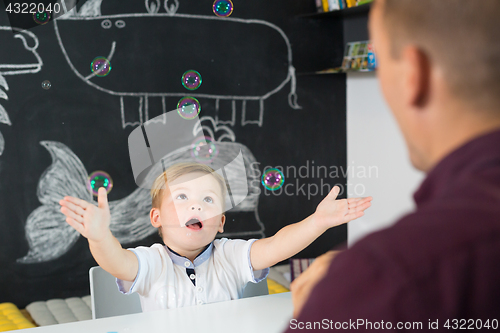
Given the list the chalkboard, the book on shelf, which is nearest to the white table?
the chalkboard

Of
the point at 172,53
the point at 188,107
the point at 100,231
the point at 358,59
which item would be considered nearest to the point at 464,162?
the point at 100,231

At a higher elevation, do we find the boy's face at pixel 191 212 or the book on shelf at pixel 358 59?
the book on shelf at pixel 358 59

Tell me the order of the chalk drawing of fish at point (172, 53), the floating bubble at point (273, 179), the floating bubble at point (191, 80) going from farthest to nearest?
the floating bubble at point (273, 179) → the floating bubble at point (191, 80) → the chalk drawing of fish at point (172, 53)

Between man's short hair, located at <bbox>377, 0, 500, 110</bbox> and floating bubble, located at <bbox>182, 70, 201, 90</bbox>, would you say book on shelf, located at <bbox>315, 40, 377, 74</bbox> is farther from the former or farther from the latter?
man's short hair, located at <bbox>377, 0, 500, 110</bbox>

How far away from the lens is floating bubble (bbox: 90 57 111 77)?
9.53 feet

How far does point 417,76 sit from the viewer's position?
1.15 feet

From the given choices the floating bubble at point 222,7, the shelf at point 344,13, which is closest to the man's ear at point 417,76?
the floating bubble at point 222,7

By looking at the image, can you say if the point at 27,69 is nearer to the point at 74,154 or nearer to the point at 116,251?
the point at 74,154

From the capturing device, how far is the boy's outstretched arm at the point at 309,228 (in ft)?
4.49

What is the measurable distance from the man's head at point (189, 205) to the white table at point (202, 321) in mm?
281

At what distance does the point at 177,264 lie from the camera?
1.51 meters

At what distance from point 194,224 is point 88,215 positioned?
0.39 m

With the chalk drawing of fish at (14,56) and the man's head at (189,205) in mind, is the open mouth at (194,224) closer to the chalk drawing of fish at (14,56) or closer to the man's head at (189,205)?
the man's head at (189,205)

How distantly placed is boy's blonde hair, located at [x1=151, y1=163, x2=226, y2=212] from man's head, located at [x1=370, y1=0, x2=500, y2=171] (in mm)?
1258
